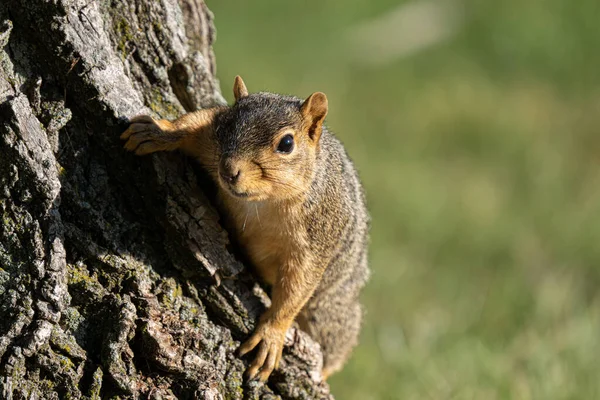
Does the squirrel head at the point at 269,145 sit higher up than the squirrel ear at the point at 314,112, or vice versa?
the squirrel ear at the point at 314,112

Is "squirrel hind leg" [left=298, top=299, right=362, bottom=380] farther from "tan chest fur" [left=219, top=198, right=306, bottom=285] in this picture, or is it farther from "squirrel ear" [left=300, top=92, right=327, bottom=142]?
"squirrel ear" [left=300, top=92, right=327, bottom=142]

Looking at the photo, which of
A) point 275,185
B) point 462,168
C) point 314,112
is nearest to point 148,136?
point 275,185

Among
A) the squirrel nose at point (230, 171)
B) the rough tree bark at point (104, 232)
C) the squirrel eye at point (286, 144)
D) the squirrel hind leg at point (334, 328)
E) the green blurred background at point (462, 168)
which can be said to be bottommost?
the rough tree bark at point (104, 232)

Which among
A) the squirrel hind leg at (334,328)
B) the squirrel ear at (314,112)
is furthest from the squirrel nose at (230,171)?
the squirrel hind leg at (334,328)

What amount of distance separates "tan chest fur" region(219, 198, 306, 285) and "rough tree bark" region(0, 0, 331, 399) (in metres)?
0.10

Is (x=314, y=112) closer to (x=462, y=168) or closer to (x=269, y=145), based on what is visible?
(x=269, y=145)

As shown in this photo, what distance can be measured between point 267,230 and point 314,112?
1.33 ft

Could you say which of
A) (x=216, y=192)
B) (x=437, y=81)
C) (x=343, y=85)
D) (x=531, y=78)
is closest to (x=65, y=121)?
(x=216, y=192)

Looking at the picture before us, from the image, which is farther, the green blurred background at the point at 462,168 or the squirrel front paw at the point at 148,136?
the green blurred background at the point at 462,168

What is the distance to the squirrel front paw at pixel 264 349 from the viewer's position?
8.12ft

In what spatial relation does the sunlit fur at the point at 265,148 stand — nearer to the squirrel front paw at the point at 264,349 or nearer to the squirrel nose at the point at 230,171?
the squirrel nose at the point at 230,171

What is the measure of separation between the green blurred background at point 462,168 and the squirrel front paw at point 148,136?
156 centimetres

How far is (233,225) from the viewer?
258 centimetres

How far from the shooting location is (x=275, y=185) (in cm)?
239
